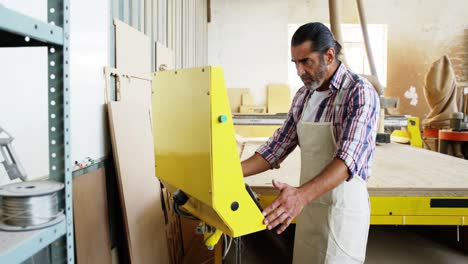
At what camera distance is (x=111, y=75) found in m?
1.88

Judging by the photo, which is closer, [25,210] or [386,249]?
[25,210]

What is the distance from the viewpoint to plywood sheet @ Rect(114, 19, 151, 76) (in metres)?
1.94

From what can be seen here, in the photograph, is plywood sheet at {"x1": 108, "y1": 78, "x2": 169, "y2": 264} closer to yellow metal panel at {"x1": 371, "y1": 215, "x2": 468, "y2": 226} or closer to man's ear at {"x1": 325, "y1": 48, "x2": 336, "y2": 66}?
man's ear at {"x1": 325, "y1": 48, "x2": 336, "y2": 66}

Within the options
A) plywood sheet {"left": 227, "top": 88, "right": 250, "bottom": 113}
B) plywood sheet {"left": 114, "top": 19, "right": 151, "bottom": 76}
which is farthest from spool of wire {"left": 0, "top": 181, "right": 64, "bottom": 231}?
plywood sheet {"left": 227, "top": 88, "right": 250, "bottom": 113}

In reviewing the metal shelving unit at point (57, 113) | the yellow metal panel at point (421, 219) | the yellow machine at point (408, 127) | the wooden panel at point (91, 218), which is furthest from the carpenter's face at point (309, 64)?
the yellow machine at point (408, 127)

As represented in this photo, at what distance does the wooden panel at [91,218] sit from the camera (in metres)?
1.50

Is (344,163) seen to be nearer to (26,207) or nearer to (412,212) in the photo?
(412,212)

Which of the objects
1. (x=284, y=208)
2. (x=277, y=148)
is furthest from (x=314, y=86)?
(x=284, y=208)

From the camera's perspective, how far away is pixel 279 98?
19.9 feet

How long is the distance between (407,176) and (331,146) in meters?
0.75

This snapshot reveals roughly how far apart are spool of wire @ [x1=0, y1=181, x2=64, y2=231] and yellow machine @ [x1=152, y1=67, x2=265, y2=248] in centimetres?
40

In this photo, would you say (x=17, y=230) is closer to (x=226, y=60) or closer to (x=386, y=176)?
(x=386, y=176)

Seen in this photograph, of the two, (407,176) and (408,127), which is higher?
(408,127)

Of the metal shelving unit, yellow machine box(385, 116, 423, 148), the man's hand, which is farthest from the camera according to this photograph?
yellow machine box(385, 116, 423, 148)
